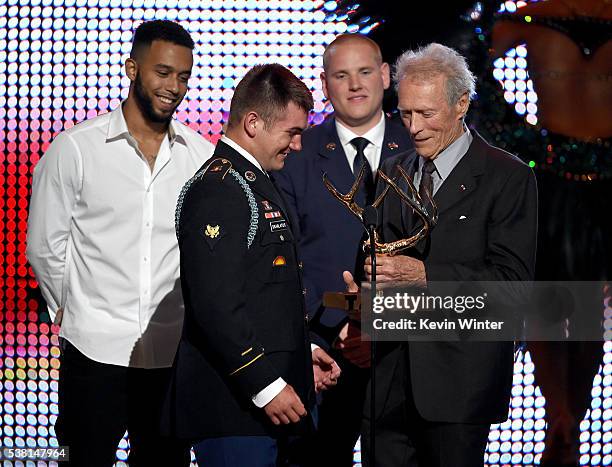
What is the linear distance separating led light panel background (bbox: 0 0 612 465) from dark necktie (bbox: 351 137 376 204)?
1.75ft

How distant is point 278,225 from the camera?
2.35m

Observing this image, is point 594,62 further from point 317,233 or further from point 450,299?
point 450,299

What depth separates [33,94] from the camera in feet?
12.0

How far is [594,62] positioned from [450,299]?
1783mm

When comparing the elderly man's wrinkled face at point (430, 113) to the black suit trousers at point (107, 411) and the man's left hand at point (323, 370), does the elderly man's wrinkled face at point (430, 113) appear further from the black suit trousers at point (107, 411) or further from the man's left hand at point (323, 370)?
the black suit trousers at point (107, 411)

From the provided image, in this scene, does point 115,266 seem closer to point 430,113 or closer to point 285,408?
point 285,408

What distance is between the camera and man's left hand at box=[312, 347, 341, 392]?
9.46 feet

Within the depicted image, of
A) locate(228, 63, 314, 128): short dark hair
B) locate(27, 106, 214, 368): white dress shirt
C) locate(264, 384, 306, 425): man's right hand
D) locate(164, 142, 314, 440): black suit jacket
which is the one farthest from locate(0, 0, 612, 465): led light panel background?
locate(264, 384, 306, 425): man's right hand

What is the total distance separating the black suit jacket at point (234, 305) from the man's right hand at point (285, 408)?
5cm

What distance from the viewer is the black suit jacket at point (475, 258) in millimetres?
2449

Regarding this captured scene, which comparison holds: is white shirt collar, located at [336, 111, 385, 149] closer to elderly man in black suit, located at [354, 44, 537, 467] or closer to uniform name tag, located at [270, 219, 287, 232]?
elderly man in black suit, located at [354, 44, 537, 467]

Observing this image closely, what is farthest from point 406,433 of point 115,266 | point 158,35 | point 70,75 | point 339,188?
point 70,75

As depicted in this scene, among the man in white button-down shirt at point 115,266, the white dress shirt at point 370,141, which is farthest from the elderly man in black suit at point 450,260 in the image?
the man in white button-down shirt at point 115,266

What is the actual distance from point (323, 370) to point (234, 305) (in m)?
0.74
